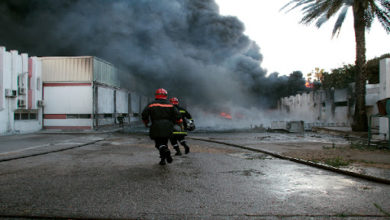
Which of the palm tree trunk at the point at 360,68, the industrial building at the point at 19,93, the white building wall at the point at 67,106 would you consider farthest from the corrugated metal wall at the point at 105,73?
the palm tree trunk at the point at 360,68

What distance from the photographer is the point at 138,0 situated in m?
28.1

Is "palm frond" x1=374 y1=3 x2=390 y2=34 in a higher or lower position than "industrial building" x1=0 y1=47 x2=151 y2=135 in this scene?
higher

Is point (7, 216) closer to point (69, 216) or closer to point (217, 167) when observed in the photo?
point (69, 216)

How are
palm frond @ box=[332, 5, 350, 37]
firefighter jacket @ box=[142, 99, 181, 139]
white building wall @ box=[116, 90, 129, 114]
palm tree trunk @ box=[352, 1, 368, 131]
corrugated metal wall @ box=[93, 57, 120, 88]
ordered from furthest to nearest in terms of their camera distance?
1. white building wall @ box=[116, 90, 129, 114]
2. corrugated metal wall @ box=[93, 57, 120, 88]
3. palm frond @ box=[332, 5, 350, 37]
4. palm tree trunk @ box=[352, 1, 368, 131]
5. firefighter jacket @ box=[142, 99, 181, 139]

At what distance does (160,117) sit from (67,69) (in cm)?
1572

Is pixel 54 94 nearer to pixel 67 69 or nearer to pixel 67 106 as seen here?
pixel 67 106

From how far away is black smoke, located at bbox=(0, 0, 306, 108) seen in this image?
26.5 meters

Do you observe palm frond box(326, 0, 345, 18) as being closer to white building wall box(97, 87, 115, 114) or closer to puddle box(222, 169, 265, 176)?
puddle box(222, 169, 265, 176)

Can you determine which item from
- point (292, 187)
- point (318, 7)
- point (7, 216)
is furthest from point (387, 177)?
point (318, 7)

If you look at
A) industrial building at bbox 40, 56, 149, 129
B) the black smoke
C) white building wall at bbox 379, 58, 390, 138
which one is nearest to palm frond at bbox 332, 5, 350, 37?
white building wall at bbox 379, 58, 390, 138

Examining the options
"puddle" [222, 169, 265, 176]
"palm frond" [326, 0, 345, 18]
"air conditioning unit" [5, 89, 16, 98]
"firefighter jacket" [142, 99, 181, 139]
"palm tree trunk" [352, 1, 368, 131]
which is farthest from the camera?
"air conditioning unit" [5, 89, 16, 98]

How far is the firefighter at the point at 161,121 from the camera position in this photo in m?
5.66

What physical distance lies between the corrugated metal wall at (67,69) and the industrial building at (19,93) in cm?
60

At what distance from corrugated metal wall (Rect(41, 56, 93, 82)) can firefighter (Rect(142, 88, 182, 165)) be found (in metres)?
14.5
